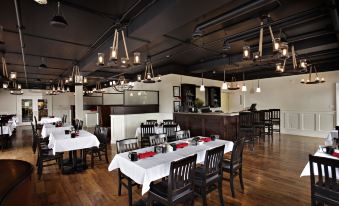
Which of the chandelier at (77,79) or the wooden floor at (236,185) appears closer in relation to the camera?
the wooden floor at (236,185)

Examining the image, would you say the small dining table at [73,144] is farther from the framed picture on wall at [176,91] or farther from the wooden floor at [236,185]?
the framed picture on wall at [176,91]

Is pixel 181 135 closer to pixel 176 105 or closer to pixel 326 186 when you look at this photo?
pixel 326 186

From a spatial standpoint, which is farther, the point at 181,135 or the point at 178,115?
the point at 178,115

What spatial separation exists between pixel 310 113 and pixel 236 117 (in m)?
4.50

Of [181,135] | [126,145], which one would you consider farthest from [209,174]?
[181,135]

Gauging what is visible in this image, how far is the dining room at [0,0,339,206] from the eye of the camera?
2299mm

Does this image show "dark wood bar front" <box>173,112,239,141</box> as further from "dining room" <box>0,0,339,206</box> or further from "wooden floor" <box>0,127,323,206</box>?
"wooden floor" <box>0,127,323,206</box>

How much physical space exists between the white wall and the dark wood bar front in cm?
440

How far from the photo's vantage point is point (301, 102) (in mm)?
8125

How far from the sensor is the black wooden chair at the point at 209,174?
2340 millimetres

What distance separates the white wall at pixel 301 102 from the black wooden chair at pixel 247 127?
3.23 meters

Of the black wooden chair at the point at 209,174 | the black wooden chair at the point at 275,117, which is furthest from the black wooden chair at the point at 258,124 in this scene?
the black wooden chair at the point at 209,174

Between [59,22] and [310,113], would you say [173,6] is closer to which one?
[59,22]

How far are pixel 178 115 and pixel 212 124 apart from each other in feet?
4.93
